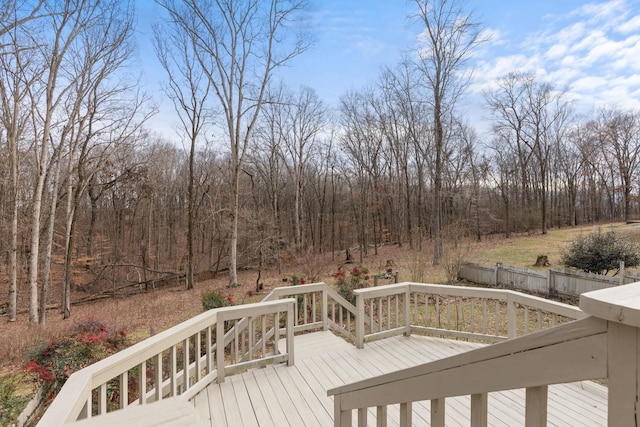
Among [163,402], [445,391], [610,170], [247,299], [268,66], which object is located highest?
[268,66]

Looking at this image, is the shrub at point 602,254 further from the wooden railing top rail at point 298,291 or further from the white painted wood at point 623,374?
the white painted wood at point 623,374

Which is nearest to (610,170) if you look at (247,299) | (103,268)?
(247,299)

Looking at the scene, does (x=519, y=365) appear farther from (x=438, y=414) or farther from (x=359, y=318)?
(x=359, y=318)

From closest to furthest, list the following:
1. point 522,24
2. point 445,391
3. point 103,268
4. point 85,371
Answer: point 445,391 → point 85,371 → point 522,24 → point 103,268

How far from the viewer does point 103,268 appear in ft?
51.9

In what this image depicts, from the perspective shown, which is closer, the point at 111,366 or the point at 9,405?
the point at 111,366

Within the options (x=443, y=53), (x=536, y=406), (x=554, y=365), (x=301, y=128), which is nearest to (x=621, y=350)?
(x=554, y=365)

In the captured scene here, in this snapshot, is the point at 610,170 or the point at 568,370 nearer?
the point at 568,370

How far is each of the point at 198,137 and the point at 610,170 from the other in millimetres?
29379


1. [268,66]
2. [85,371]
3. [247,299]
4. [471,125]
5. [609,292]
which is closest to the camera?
[609,292]

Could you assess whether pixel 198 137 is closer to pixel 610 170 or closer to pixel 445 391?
pixel 445 391

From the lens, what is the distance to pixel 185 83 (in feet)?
41.0

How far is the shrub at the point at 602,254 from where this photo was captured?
803cm

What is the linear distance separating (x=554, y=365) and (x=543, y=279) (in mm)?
9709
